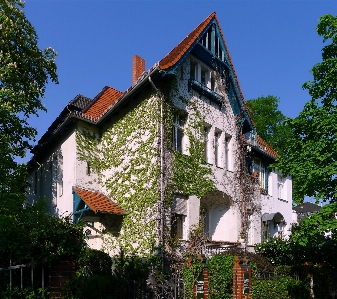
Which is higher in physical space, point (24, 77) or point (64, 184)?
point (24, 77)

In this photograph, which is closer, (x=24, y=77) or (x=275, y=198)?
(x=24, y=77)

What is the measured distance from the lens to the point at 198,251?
1775 cm

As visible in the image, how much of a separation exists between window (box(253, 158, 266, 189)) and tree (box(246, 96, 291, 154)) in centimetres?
1496

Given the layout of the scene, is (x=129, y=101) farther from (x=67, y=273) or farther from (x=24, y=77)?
(x=67, y=273)

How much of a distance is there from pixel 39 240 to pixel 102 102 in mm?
11531

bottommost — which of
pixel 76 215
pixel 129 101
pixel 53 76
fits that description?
pixel 76 215

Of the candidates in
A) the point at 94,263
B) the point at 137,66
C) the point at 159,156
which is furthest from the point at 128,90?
the point at 94,263

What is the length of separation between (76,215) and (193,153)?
5301 millimetres

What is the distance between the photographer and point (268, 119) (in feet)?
136

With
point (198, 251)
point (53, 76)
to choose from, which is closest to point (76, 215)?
point (198, 251)

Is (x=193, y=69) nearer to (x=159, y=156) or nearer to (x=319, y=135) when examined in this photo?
(x=159, y=156)

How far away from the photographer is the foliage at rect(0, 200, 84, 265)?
9492mm

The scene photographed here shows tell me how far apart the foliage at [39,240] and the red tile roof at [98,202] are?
574 cm

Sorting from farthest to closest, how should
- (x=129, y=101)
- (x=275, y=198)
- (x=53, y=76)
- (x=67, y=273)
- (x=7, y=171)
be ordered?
1. (x=275, y=198)
2. (x=53, y=76)
3. (x=129, y=101)
4. (x=7, y=171)
5. (x=67, y=273)
